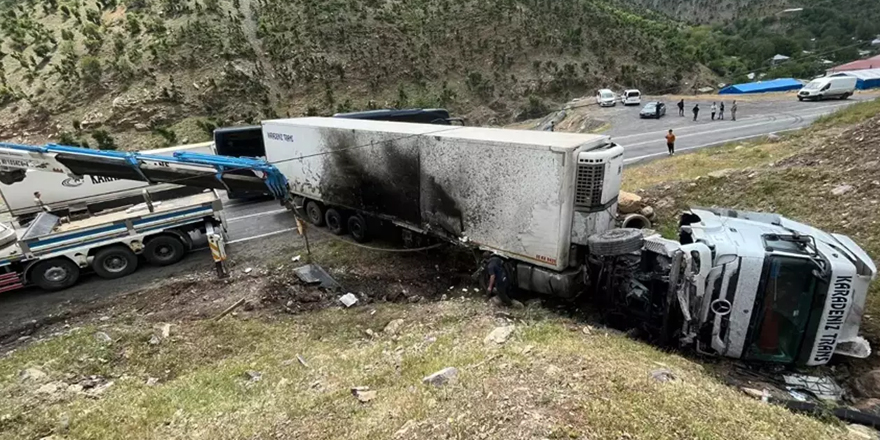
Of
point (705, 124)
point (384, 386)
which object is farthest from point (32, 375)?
point (705, 124)

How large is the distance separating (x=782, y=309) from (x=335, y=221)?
926 cm

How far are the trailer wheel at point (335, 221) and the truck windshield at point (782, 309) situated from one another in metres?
8.77

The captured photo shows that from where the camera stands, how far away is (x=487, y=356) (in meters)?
5.37

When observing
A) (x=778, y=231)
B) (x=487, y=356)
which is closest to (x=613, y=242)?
(x=778, y=231)

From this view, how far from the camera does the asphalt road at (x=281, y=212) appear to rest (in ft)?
29.5

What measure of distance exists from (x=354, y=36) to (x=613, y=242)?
32.6 metres

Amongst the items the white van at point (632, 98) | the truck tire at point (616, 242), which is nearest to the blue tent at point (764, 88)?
the white van at point (632, 98)

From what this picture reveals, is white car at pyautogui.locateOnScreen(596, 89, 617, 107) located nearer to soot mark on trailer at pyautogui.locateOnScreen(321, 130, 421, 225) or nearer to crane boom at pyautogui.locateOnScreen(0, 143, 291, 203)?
soot mark on trailer at pyautogui.locateOnScreen(321, 130, 421, 225)

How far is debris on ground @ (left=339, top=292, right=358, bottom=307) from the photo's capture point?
325 inches

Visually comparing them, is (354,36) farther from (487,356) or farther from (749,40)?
(749,40)

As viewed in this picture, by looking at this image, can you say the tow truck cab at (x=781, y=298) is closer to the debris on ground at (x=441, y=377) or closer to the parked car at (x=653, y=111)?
the debris on ground at (x=441, y=377)

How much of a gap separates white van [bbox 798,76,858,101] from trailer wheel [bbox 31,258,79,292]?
3661cm

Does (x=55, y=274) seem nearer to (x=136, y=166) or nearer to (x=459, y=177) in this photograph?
(x=136, y=166)

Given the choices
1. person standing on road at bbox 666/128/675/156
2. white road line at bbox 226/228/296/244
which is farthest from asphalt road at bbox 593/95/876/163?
white road line at bbox 226/228/296/244
